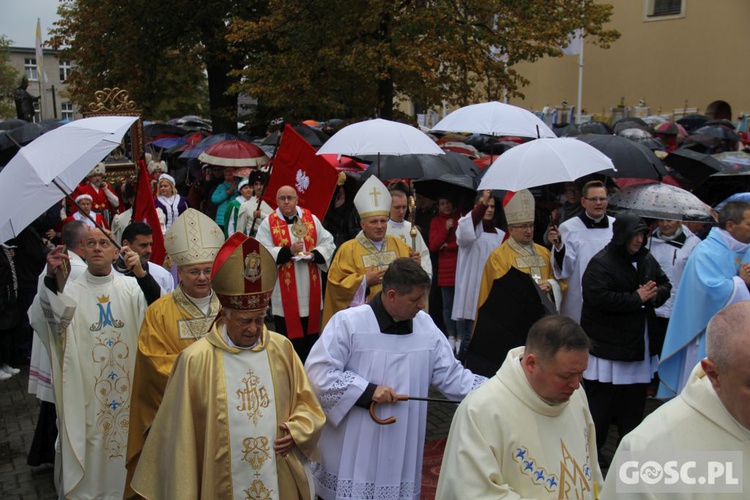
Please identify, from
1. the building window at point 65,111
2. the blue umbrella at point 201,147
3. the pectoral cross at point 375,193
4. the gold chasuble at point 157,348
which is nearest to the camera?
the gold chasuble at point 157,348

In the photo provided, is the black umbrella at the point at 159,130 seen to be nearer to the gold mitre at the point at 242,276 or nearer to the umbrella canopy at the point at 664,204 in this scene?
the umbrella canopy at the point at 664,204

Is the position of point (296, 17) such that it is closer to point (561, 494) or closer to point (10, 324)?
point (10, 324)

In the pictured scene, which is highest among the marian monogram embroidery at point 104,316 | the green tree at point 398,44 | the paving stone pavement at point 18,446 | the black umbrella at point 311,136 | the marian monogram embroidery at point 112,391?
the green tree at point 398,44

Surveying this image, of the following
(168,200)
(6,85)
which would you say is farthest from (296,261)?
(6,85)

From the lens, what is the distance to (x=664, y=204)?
703 centimetres

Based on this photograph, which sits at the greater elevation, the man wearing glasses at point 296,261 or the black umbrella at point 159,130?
the black umbrella at point 159,130

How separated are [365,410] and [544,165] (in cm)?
344

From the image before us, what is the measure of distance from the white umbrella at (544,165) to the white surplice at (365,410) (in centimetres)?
278

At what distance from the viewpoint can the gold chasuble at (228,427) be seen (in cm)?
411

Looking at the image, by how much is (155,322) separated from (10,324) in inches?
186

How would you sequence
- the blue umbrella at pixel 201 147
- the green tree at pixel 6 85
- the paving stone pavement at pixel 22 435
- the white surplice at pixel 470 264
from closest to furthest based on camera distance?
the paving stone pavement at pixel 22 435 → the white surplice at pixel 470 264 → the blue umbrella at pixel 201 147 → the green tree at pixel 6 85

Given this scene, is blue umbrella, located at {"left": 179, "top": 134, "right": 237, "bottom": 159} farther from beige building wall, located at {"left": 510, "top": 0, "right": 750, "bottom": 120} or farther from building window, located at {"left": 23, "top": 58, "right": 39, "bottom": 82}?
building window, located at {"left": 23, "top": 58, "right": 39, "bottom": 82}

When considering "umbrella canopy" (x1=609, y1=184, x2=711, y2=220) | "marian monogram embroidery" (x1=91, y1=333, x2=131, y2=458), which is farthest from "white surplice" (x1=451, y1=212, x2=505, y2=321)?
"marian monogram embroidery" (x1=91, y1=333, x2=131, y2=458)

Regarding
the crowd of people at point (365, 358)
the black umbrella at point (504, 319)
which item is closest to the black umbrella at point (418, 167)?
the crowd of people at point (365, 358)
